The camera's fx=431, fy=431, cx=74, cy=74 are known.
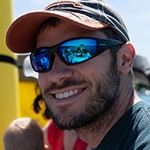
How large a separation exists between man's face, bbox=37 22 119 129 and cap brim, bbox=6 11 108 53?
0.06 metres

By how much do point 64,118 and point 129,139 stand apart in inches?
10.1

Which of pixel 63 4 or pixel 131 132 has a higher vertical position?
pixel 63 4

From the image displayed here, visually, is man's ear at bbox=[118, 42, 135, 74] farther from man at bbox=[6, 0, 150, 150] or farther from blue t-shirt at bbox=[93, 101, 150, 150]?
blue t-shirt at bbox=[93, 101, 150, 150]

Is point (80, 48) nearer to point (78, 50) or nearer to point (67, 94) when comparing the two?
point (78, 50)

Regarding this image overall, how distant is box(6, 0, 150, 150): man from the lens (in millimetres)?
1438

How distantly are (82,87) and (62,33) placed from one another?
210 mm

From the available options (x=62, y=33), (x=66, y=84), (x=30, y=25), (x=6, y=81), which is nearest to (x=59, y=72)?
(x=66, y=84)

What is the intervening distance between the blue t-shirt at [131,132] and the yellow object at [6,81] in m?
1.48

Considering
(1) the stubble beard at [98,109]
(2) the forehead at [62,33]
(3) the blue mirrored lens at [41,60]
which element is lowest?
(1) the stubble beard at [98,109]

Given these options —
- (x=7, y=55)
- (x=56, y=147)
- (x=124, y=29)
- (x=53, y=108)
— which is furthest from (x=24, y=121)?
(x=124, y=29)

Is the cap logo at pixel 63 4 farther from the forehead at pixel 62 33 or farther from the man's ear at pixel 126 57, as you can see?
the man's ear at pixel 126 57

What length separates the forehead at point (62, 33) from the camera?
150 cm

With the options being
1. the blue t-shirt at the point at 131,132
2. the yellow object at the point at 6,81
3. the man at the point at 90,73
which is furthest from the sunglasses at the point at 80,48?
the yellow object at the point at 6,81

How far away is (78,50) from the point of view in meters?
1.50
